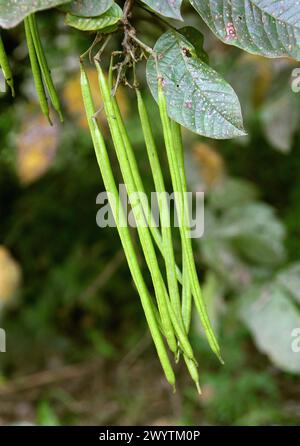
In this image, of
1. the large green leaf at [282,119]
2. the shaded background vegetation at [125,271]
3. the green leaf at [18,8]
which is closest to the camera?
the green leaf at [18,8]

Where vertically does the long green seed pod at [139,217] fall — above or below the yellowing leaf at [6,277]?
above

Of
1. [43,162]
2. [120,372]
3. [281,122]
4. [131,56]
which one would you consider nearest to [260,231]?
[281,122]

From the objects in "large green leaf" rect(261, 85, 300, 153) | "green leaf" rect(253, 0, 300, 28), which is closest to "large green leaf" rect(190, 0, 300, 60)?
"green leaf" rect(253, 0, 300, 28)

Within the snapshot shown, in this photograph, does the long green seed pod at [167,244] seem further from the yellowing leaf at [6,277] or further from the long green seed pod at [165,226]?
the yellowing leaf at [6,277]

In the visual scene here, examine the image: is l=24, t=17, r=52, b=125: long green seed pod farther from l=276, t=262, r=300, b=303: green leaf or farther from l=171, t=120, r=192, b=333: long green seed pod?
l=276, t=262, r=300, b=303: green leaf

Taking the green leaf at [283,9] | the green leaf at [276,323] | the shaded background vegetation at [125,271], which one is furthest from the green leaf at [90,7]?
the green leaf at [276,323]
